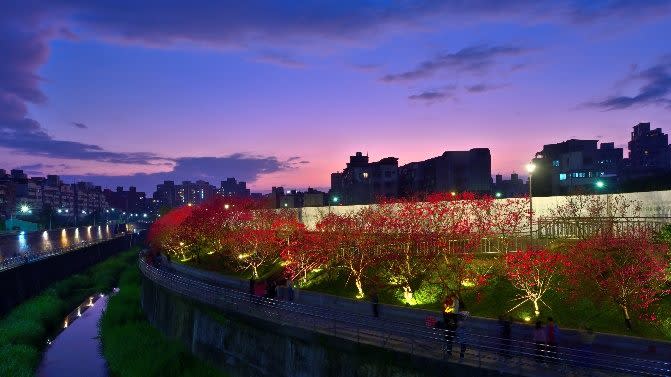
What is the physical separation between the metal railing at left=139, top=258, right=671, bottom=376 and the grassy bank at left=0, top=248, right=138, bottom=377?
13245 mm

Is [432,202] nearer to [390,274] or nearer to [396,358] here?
[390,274]

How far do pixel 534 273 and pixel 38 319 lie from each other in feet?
143

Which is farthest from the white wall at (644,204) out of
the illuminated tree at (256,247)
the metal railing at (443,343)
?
the metal railing at (443,343)

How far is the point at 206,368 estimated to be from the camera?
102 feet

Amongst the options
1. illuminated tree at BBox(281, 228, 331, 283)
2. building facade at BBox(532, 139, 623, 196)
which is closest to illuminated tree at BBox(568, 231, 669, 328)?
illuminated tree at BBox(281, 228, 331, 283)

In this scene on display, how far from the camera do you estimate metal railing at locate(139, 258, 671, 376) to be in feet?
53.2

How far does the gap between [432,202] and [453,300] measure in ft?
53.6

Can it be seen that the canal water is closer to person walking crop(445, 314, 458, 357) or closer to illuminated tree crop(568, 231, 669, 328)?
person walking crop(445, 314, 458, 357)

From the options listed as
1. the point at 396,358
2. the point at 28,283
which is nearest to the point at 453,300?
the point at 396,358

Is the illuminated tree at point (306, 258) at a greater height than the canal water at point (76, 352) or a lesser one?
greater

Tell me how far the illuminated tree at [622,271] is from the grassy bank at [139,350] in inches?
766

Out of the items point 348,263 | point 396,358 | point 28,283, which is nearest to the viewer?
point 396,358

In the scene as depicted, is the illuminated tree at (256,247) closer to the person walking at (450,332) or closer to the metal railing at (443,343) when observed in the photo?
the metal railing at (443,343)

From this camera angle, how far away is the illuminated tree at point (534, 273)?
25.7 m
